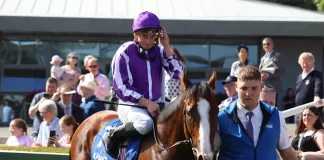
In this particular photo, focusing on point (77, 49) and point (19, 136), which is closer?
point (19, 136)

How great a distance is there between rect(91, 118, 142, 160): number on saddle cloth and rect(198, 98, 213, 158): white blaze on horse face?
3.73 ft

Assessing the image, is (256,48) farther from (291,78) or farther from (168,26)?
(168,26)

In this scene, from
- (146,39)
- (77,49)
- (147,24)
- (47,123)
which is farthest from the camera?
(77,49)

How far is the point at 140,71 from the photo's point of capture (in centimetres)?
748

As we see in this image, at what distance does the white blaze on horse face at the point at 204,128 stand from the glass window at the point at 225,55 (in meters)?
14.0

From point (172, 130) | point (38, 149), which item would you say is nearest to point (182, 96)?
point (172, 130)

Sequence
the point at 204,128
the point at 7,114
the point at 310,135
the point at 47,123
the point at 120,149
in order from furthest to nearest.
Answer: the point at 7,114, the point at 47,123, the point at 310,135, the point at 120,149, the point at 204,128

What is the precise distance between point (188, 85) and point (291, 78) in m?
13.8

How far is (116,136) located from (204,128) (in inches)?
59.5

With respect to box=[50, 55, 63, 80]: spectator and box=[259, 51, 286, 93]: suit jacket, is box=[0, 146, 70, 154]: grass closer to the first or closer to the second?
box=[259, 51, 286, 93]: suit jacket

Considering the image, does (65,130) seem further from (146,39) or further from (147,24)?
(147,24)

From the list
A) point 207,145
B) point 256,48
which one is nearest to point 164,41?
point 207,145

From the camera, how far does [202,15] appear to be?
19.7 m

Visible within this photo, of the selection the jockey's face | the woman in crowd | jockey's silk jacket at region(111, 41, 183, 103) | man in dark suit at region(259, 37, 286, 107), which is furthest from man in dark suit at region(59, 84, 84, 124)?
the jockey's face
